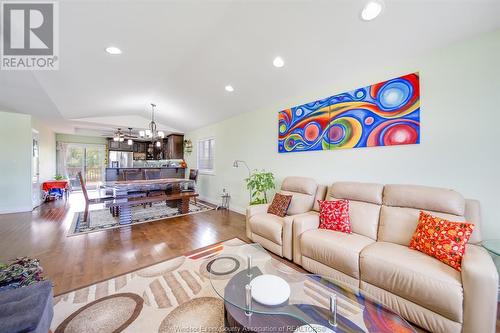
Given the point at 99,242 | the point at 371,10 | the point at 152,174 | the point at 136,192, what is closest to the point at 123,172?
the point at 152,174

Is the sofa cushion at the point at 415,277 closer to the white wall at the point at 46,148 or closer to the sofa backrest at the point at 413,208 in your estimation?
the sofa backrest at the point at 413,208

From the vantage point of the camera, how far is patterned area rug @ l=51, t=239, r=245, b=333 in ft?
4.77

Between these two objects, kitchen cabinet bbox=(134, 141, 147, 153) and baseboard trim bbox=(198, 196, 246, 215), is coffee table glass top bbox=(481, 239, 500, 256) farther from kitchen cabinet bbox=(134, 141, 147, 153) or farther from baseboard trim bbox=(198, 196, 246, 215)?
kitchen cabinet bbox=(134, 141, 147, 153)

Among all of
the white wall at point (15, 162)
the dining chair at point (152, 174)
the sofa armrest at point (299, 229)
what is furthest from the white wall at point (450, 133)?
the white wall at point (15, 162)

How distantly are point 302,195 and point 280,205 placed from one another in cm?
39

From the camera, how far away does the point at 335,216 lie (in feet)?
7.58

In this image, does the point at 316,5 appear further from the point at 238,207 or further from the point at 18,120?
the point at 18,120

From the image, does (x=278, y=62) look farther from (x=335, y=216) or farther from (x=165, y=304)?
(x=165, y=304)

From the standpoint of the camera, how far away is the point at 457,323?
1289 mm

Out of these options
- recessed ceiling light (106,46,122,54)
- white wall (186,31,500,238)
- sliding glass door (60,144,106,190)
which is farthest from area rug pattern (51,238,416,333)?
sliding glass door (60,144,106,190)

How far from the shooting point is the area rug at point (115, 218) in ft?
11.7

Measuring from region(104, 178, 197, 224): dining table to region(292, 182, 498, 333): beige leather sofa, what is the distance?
11.0ft

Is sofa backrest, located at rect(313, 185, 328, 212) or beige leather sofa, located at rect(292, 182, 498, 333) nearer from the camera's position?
beige leather sofa, located at rect(292, 182, 498, 333)

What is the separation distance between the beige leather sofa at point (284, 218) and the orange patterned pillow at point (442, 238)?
1.22 metres
